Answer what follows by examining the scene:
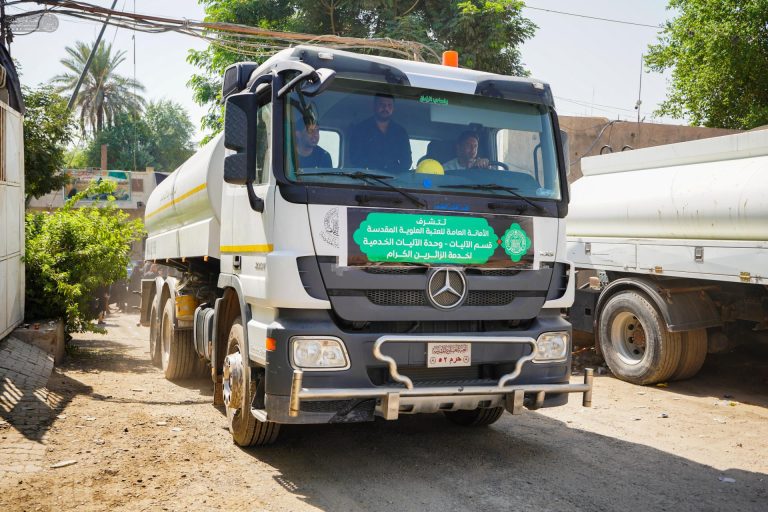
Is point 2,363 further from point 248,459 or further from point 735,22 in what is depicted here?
point 735,22

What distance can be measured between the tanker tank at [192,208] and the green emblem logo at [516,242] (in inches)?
105

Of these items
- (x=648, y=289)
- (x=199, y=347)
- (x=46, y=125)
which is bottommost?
(x=199, y=347)

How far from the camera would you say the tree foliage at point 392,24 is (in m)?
20.1

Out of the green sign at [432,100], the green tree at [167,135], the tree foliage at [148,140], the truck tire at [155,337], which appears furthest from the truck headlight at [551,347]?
the green tree at [167,135]

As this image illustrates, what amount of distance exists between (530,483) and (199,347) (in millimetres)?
3748

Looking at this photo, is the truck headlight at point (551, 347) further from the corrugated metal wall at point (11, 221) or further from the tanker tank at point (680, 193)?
the corrugated metal wall at point (11, 221)

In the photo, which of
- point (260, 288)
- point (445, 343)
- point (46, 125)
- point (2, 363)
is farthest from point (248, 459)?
point (46, 125)

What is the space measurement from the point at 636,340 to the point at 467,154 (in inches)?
194

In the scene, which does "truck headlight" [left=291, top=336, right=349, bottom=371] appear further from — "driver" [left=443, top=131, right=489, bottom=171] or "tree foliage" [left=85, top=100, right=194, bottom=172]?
"tree foliage" [left=85, top=100, right=194, bottom=172]

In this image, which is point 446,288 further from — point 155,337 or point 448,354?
point 155,337

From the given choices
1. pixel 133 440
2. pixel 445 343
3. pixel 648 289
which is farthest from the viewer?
pixel 648 289

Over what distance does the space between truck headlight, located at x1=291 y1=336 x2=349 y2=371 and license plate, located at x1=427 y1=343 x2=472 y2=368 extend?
1.87 feet

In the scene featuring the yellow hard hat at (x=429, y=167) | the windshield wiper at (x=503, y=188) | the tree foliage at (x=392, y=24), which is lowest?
the windshield wiper at (x=503, y=188)

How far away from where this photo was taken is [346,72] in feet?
15.9
